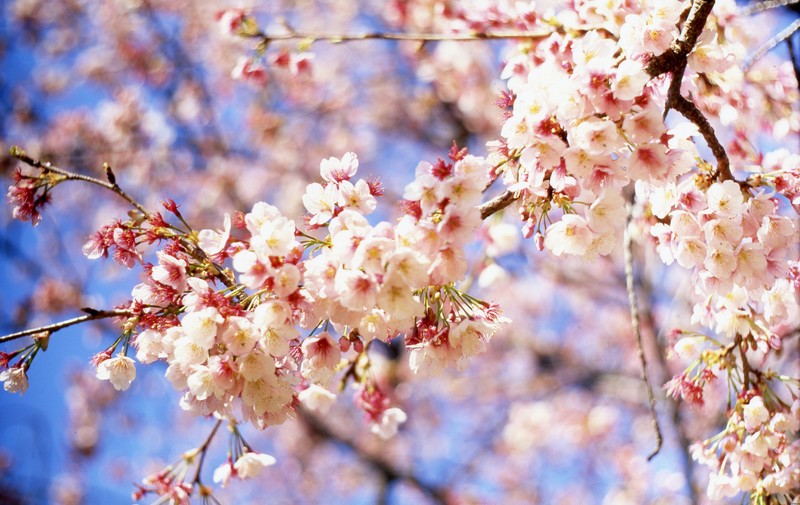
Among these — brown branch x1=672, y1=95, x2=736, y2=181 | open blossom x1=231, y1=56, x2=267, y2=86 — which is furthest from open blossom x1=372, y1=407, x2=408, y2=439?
open blossom x1=231, y1=56, x2=267, y2=86

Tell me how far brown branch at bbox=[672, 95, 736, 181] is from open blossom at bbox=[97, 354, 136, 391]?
1.56 meters

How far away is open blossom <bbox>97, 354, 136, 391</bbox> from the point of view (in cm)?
142

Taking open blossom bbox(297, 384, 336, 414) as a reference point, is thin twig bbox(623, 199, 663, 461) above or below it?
above

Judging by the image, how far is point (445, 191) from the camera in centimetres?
Result: 117

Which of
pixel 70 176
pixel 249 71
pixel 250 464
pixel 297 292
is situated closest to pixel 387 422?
pixel 250 464

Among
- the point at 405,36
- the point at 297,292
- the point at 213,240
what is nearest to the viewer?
the point at 297,292

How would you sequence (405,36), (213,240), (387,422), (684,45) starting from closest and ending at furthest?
(213,240) → (684,45) → (387,422) → (405,36)

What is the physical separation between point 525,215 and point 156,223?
0.89 m

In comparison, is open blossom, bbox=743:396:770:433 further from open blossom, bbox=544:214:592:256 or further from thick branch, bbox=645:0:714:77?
thick branch, bbox=645:0:714:77

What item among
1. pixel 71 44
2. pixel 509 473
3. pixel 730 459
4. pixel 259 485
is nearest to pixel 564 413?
pixel 509 473

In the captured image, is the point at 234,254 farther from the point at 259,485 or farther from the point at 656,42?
the point at 259,485

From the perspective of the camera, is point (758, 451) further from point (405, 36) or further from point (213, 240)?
point (405, 36)

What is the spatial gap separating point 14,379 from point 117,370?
24 cm

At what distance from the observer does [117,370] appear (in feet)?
4.68
